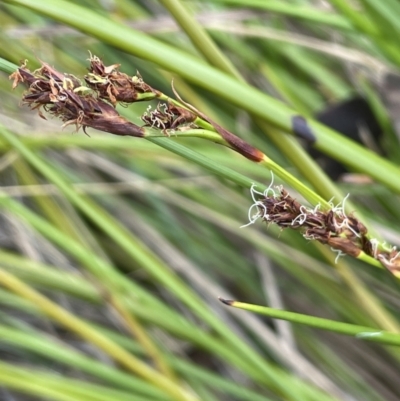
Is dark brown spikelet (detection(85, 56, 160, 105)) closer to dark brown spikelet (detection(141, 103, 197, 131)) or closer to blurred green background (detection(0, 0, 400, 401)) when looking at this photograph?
dark brown spikelet (detection(141, 103, 197, 131))

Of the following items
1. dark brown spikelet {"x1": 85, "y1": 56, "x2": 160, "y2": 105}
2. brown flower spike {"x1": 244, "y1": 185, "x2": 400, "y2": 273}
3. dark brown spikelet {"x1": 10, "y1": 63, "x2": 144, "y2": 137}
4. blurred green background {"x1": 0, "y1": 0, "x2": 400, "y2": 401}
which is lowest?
blurred green background {"x1": 0, "y1": 0, "x2": 400, "y2": 401}

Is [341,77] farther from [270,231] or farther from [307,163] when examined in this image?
[307,163]

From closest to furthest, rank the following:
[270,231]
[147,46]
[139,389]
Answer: [147,46] < [139,389] < [270,231]

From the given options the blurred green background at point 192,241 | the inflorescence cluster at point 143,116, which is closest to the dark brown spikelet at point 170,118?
the inflorescence cluster at point 143,116

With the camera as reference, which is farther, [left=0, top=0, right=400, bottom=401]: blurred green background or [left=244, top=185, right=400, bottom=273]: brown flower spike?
[left=0, top=0, right=400, bottom=401]: blurred green background

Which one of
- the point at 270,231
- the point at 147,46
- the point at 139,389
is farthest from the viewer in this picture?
the point at 270,231

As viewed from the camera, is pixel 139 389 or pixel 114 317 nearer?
pixel 139 389

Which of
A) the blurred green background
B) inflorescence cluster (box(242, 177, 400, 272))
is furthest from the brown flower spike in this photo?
the blurred green background

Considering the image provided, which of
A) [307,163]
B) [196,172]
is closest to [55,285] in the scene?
[196,172]

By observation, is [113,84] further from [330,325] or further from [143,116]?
[330,325]
